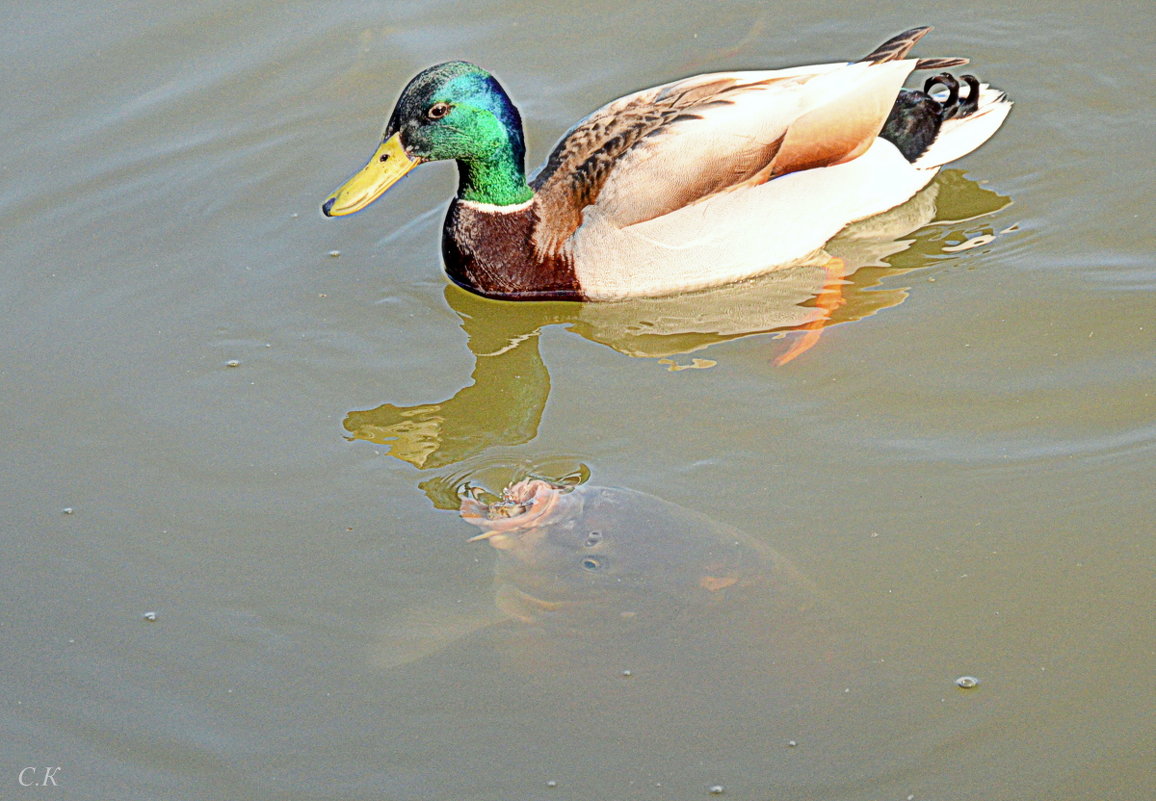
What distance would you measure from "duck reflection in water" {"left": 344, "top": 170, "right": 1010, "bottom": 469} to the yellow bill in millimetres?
582

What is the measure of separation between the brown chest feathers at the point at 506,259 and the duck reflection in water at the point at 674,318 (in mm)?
70

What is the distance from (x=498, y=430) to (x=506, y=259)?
918mm

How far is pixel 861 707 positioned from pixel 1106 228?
2.84 meters

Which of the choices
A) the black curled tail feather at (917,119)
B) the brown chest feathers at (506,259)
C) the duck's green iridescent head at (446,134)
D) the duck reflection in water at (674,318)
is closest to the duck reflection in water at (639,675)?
the duck reflection in water at (674,318)

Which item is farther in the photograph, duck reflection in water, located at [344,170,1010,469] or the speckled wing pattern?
the speckled wing pattern

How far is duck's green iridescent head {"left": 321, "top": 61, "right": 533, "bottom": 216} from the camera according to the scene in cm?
548

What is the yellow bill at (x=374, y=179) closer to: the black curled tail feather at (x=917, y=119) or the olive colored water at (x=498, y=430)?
the olive colored water at (x=498, y=430)

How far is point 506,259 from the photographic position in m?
5.72
